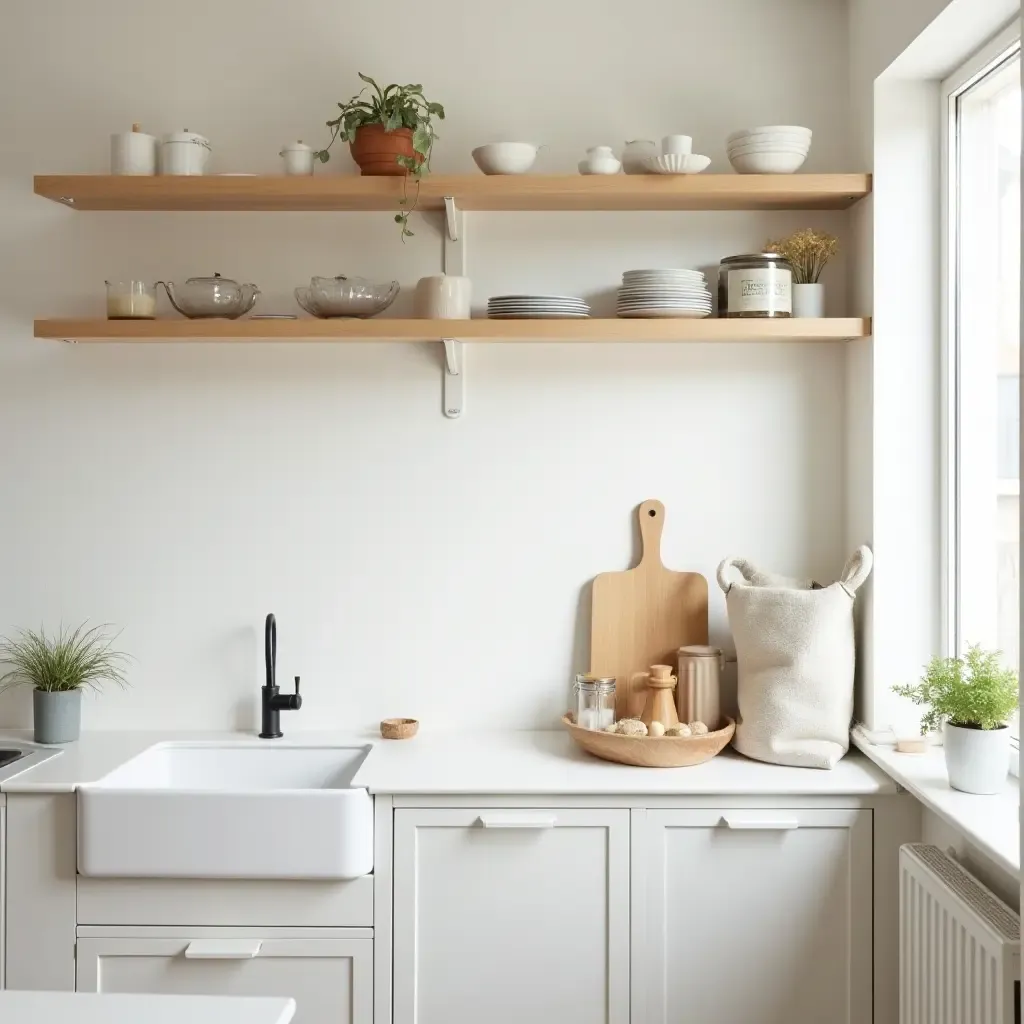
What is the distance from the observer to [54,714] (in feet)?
8.54

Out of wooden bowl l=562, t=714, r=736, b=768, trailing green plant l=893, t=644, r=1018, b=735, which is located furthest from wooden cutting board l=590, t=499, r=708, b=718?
trailing green plant l=893, t=644, r=1018, b=735

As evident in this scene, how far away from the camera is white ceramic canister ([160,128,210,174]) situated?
254 centimetres

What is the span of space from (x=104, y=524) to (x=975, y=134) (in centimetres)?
214

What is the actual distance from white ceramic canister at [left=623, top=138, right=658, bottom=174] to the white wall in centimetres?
21

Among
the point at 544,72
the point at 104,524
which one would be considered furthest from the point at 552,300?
the point at 104,524

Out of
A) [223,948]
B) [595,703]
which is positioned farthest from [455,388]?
[223,948]

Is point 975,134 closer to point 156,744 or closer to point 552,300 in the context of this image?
point 552,300

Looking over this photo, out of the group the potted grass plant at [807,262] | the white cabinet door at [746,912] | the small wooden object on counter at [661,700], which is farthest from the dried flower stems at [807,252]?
the white cabinet door at [746,912]

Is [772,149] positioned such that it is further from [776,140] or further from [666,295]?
[666,295]

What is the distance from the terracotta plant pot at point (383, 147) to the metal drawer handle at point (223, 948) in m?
1.62

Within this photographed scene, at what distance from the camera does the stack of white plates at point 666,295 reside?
2520 millimetres

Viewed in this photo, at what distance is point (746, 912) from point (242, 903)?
992 millimetres

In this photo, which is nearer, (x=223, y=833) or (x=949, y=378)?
(x=223, y=833)

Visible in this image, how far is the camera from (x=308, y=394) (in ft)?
8.99
